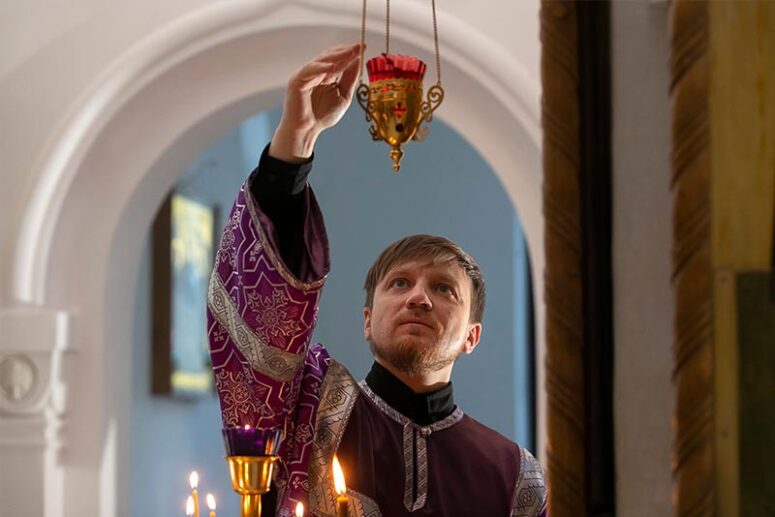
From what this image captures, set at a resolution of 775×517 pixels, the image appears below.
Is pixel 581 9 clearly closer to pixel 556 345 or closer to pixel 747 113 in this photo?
pixel 747 113

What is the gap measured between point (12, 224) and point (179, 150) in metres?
0.77

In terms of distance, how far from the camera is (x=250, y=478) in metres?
2.05

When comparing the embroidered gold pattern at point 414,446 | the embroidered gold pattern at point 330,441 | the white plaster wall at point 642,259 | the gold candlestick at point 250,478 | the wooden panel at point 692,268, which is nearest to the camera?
the wooden panel at point 692,268

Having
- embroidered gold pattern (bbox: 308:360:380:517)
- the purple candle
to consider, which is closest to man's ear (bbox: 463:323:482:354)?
embroidered gold pattern (bbox: 308:360:380:517)

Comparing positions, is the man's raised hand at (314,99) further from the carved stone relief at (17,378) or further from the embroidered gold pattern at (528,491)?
the carved stone relief at (17,378)

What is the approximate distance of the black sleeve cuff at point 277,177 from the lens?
9.73 feet

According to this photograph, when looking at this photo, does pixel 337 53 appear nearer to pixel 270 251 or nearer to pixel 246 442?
pixel 270 251

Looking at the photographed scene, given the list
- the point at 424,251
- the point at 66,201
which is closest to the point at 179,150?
the point at 66,201

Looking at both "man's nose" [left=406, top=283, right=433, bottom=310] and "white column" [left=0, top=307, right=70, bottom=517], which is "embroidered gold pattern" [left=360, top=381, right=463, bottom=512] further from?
"white column" [left=0, top=307, right=70, bottom=517]

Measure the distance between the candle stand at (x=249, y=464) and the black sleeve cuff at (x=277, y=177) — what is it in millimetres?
969

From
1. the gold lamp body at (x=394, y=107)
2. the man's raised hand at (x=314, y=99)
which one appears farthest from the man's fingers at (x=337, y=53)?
the gold lamp body at (x=394, y=107)

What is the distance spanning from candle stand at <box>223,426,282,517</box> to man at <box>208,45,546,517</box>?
90cm

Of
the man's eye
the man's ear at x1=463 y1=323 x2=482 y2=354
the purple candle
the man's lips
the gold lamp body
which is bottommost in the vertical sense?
the purple candle

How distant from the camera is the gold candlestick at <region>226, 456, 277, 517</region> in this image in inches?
80.6
